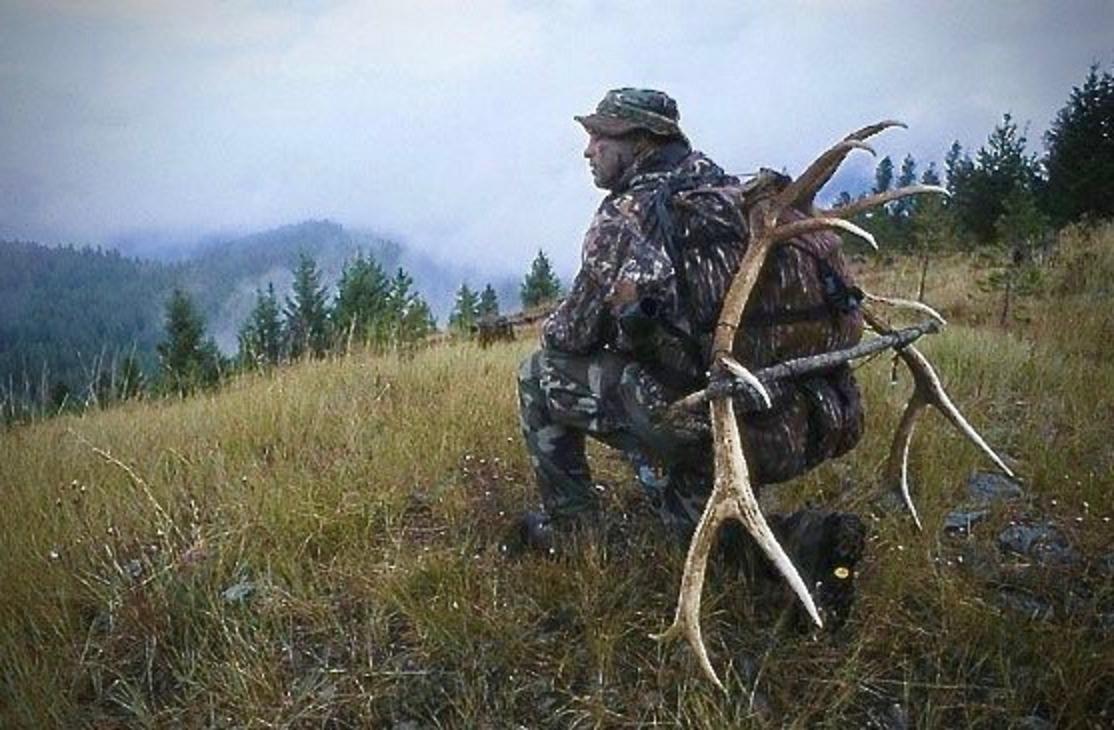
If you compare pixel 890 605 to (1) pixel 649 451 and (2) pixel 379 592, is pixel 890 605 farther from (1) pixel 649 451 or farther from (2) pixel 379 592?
(2) pixel 379 592

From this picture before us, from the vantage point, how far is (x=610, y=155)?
3188 mm

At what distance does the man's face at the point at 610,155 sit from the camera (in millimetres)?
3162

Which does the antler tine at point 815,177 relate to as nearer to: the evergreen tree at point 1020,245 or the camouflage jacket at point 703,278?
the camouflage jacket at point 703,278

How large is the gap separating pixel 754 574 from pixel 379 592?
134cm

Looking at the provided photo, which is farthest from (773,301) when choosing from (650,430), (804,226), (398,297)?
(398,297)

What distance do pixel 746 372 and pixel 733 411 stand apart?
21 cm

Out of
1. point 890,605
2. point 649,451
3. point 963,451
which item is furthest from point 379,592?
point 963,451

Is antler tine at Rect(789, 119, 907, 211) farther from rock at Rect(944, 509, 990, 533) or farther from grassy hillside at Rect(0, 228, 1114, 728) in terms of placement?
rock at Rect(944, 509, 990, 533)

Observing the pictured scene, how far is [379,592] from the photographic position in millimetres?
2934

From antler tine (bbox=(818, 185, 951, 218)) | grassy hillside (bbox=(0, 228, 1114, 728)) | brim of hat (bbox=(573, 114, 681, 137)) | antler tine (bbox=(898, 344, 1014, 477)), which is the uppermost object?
brim of hat (bbox=(573, 114, 681, 137))

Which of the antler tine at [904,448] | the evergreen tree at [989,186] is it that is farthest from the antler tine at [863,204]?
the evergreen tree at [989,186]

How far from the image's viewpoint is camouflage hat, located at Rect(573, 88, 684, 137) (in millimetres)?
3090

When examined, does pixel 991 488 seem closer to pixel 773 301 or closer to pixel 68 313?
pixel 773 301

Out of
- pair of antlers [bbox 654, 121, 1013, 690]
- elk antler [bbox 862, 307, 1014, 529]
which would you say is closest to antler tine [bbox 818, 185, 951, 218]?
pair of antlers [bbox 654, 121, 1013, 690]
